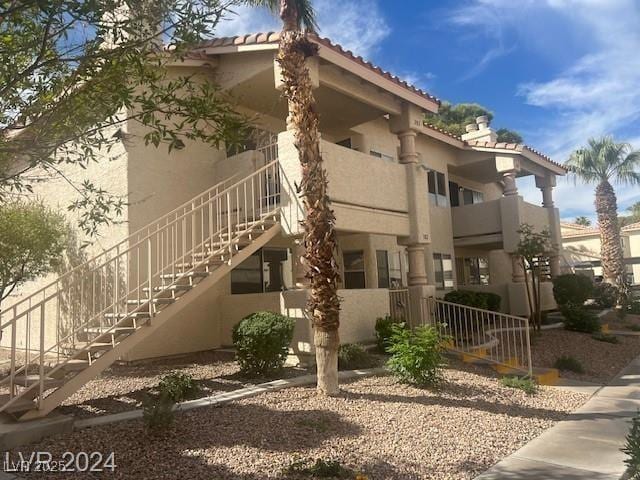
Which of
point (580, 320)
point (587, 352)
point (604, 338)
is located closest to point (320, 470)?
point (587, 352)

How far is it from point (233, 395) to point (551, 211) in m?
16.6

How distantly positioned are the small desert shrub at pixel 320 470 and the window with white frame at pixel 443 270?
13049mm

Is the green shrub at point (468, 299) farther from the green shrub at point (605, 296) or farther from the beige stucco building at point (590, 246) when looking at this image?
the beige stucco building at point (590, 246)

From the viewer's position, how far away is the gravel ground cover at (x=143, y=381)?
6.82 metres

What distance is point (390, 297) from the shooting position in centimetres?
1213

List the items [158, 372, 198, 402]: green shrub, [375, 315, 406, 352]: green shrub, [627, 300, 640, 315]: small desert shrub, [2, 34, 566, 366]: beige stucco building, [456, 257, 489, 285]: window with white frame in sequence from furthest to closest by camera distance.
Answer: [627, 300, 640, 315]: small desert shrub, [456, 257, 489, 285]: window with white frame, [375, 315, 406, 352]: green shrub, [2, 34, 566, 366]: beige stucco building, [158, 372, 198, 402]: green shrub

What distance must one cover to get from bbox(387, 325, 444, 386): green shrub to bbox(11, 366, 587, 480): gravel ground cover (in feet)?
0.90

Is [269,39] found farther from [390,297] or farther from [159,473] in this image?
[159,473]

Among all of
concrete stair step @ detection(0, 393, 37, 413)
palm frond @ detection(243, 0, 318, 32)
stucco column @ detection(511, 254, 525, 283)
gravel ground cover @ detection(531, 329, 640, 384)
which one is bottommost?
gravel ground cover @ detection(531, 329, 640, 384)

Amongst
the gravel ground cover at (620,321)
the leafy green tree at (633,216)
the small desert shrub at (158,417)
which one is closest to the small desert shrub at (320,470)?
the small desert shrub at (158,417)

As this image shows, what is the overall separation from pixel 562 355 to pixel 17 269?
493 inches

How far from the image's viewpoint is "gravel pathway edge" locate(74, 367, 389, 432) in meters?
5.90

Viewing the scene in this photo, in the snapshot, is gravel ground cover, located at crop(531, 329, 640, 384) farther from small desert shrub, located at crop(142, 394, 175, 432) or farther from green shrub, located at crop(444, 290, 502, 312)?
small desert shrub, located at crop(142, 394, 175, 432)

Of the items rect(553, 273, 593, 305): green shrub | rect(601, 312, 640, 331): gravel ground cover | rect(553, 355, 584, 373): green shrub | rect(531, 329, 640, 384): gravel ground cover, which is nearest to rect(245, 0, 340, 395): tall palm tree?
rect(531, 329, 640, 384): gravel ground cover
